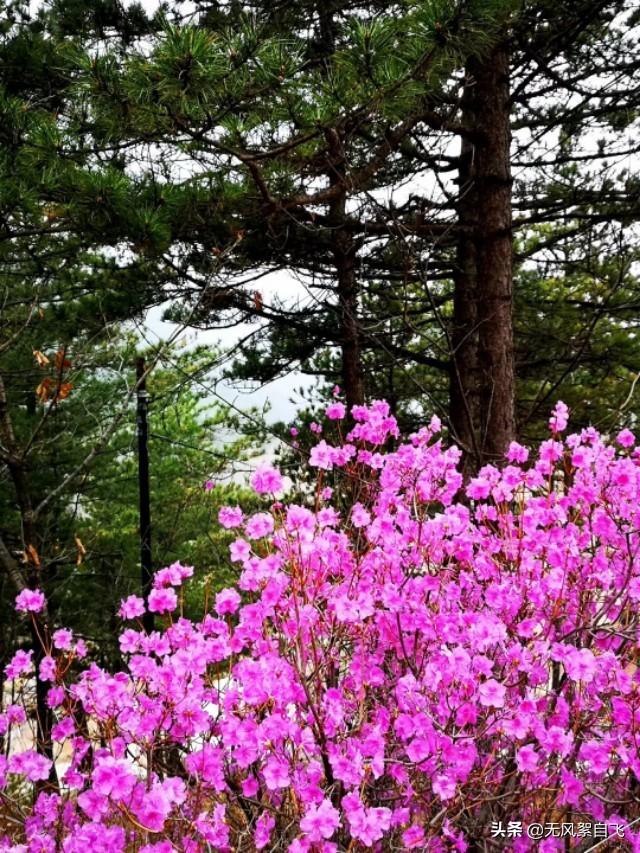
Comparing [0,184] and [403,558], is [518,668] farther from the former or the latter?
[0,184]

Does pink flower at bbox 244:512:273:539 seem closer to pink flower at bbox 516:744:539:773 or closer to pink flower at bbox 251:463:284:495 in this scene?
pink flower at bbox 251:463:284:495

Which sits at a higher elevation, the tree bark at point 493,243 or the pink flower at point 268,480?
the tree bark at point 493,243

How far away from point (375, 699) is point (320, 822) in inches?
25.8

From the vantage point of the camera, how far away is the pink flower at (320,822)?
2049 mm

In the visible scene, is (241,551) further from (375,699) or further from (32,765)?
(32,765)

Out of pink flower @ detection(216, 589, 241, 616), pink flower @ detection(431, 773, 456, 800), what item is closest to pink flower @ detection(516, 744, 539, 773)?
pink flower @ detection(431, 773, 456, 800)

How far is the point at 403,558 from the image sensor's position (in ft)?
9.61

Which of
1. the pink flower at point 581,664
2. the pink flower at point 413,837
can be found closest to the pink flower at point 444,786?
the pink flower at point 413,837

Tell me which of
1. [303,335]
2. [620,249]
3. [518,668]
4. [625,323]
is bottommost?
[518,668]

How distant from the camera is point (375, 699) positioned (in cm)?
267

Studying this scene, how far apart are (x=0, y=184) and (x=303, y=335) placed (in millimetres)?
4524

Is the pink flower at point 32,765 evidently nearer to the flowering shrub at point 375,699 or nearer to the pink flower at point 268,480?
the flowering shrub at point 375,699

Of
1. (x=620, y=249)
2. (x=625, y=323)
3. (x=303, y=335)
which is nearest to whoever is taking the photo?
(x=620, y=249)

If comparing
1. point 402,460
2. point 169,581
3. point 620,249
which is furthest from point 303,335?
point 169,581
